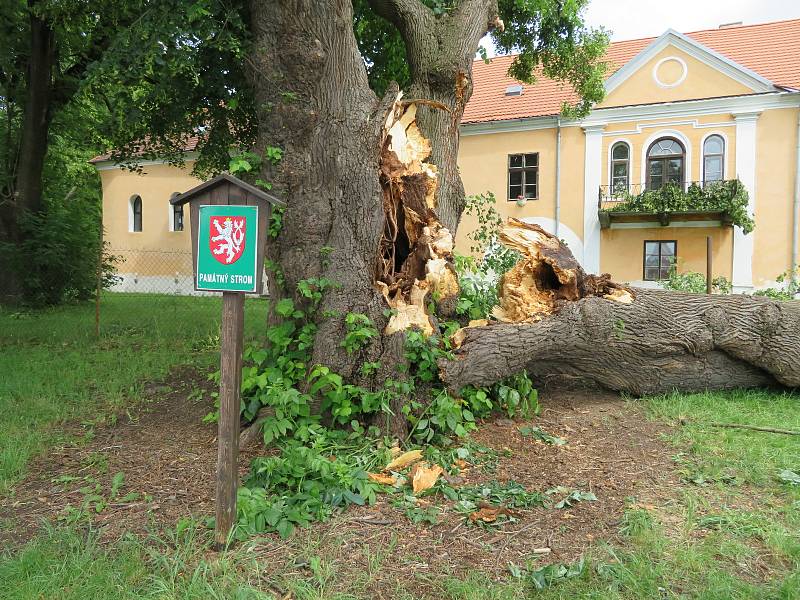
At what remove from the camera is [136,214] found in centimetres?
2594

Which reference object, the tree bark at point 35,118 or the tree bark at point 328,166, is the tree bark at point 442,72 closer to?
the tree bark at point 328,166

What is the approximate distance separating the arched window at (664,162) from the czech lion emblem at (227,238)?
712 inches

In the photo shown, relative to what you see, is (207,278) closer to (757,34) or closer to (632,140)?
(632,140)

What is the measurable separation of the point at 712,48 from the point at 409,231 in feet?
63.4

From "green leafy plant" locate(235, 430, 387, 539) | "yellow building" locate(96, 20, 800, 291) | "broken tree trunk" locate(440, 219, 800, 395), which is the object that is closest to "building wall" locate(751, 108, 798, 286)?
"yellow building" locate(96, 20, 800, 291)

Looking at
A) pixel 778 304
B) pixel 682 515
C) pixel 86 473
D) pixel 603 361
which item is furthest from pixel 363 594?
pixel 778 304

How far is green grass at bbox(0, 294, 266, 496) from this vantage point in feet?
16.6

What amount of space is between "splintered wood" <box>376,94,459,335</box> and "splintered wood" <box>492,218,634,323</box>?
22.6 inches

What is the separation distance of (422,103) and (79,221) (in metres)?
10.1

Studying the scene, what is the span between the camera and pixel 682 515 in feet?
11.3

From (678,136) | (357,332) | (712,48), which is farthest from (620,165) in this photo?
(357,332)

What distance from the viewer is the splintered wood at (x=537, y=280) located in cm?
538

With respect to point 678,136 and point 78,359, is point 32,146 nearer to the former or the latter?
point 78,359

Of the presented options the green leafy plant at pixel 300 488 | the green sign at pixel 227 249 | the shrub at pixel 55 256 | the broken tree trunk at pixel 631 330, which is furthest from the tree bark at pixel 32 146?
the green sign at pixel 227 249
